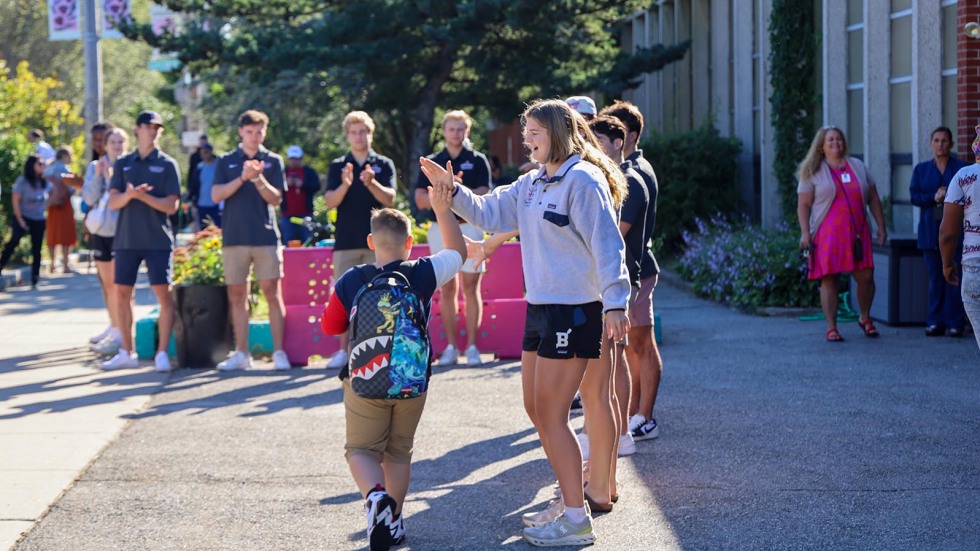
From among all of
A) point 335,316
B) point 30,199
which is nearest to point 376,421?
point 335,316

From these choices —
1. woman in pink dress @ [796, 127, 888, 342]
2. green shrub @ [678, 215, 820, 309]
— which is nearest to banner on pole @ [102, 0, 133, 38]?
green shrub @ [678, 215, 820, 309]

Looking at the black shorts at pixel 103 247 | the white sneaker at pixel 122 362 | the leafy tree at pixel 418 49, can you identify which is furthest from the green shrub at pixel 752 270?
the leafy tree at pixel 418 49

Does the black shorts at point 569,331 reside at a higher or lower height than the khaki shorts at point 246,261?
lower

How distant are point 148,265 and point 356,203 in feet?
5.98

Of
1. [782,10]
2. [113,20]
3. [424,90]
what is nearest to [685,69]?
[424,90]

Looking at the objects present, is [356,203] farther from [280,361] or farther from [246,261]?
[280,361]

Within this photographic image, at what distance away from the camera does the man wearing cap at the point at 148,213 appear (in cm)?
1076

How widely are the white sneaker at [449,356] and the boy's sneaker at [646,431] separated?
3.37m

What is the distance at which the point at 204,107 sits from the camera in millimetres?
31531

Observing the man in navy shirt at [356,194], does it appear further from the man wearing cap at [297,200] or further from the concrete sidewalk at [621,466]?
the man wearing cap at [297,200]

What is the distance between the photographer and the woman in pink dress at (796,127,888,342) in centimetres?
1138

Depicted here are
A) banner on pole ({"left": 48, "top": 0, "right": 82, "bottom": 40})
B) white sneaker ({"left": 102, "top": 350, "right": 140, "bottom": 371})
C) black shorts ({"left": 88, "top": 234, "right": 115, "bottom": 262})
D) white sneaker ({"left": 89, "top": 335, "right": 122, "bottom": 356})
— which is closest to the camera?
white sneaker ({"left": 102, "top": 350, "right": 140, "bottom": 371})

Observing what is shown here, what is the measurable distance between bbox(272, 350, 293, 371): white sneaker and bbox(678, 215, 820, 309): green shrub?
5.14m

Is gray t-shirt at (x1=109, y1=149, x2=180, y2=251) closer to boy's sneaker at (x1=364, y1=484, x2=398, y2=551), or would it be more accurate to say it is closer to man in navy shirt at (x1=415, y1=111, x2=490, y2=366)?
man in navy shirt at (x1=415, y1=111, x2=490, y2=366)
